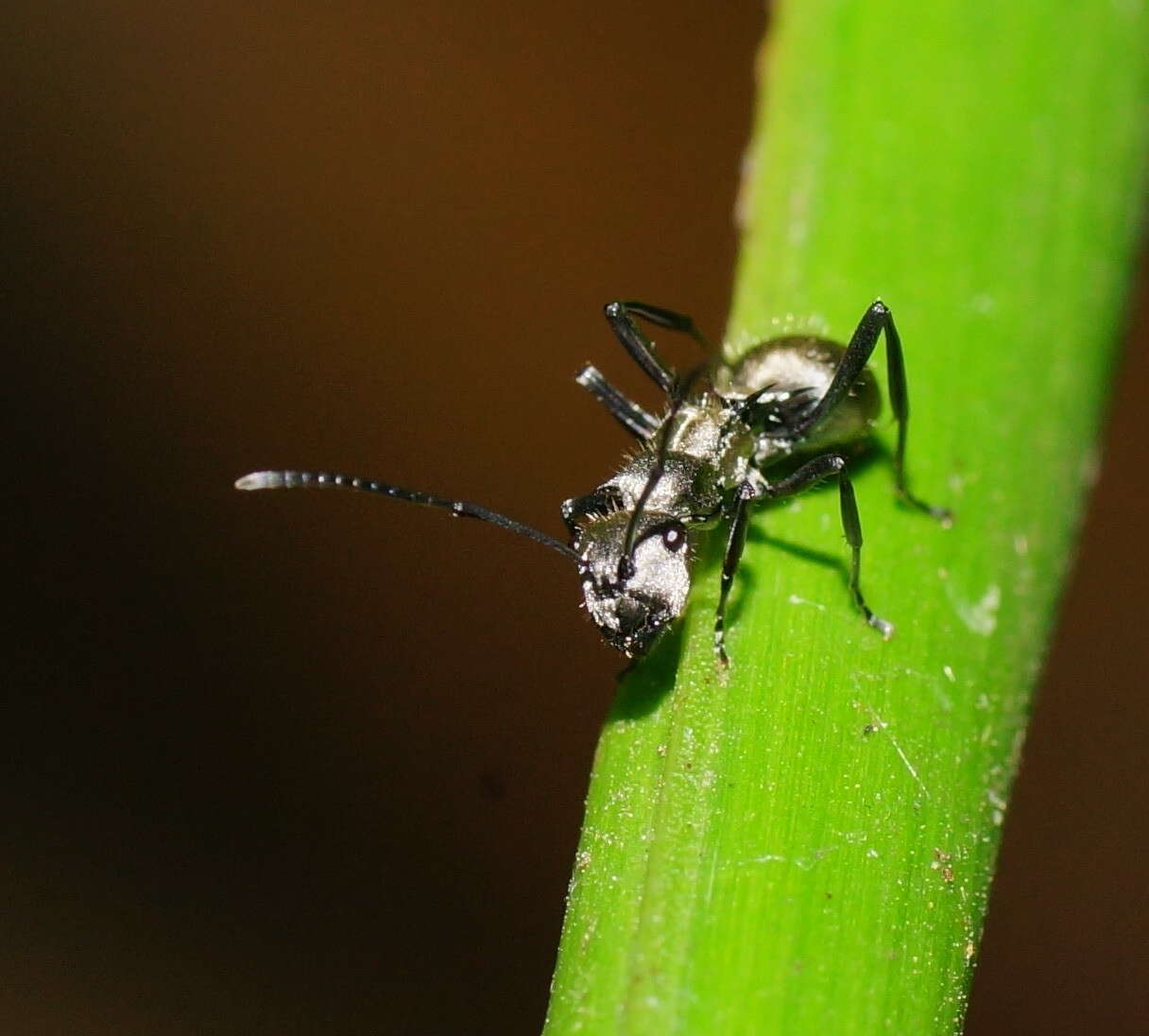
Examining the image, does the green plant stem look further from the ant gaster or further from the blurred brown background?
the blurred brown background

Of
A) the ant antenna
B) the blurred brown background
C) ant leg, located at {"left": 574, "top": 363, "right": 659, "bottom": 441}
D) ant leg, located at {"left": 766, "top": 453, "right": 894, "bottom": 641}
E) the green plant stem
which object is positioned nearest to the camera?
the green plant stem

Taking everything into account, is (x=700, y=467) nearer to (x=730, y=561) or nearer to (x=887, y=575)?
(x=730, y=561)

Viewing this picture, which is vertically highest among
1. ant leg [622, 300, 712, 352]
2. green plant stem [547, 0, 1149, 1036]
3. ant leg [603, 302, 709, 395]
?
ant leg [622, 300, 712, 352]

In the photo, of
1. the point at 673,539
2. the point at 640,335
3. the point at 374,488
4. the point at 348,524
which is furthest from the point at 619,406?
the point at 348,524

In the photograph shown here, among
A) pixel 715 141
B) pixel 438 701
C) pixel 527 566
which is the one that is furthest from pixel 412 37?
pixel 438 701

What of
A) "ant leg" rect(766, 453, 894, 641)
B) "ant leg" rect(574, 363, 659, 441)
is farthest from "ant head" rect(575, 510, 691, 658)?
"ant leg" rect(574, 363, 659, 441)

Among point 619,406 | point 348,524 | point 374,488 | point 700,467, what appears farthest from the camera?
point 348,524
